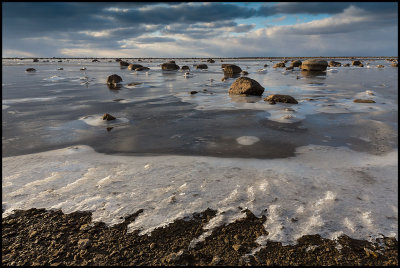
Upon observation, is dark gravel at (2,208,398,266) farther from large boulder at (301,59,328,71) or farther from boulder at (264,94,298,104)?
large boulder at (301,59,328,71)

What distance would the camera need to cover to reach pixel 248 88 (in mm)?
11984

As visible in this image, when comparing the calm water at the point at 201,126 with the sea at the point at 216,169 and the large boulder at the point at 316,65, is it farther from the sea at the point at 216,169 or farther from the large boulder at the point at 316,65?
the large boulder at the point at 316,65

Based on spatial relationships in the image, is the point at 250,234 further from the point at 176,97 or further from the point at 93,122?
the point at 176,97

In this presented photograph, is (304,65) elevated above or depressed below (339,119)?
above

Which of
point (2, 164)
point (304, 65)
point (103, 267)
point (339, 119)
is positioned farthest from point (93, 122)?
point (304, 65)

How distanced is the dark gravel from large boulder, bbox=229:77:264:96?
9.84 m

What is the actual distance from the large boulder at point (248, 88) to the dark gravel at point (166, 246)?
9.84m

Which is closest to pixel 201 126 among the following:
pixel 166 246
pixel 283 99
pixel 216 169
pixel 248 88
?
pixel 216 169

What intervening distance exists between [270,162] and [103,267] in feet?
10.2

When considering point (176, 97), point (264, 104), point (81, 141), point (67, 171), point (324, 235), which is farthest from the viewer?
point (176, 97)

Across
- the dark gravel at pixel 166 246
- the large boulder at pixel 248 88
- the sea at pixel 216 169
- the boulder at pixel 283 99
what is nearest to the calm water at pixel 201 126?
the sea at pixel 216 169

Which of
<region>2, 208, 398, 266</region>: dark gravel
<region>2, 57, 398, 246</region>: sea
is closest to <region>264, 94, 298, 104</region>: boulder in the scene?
<region>2, 57, 398, 246</region>: sea

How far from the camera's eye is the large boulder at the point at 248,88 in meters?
12.0

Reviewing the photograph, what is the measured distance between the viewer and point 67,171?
4.05 m
